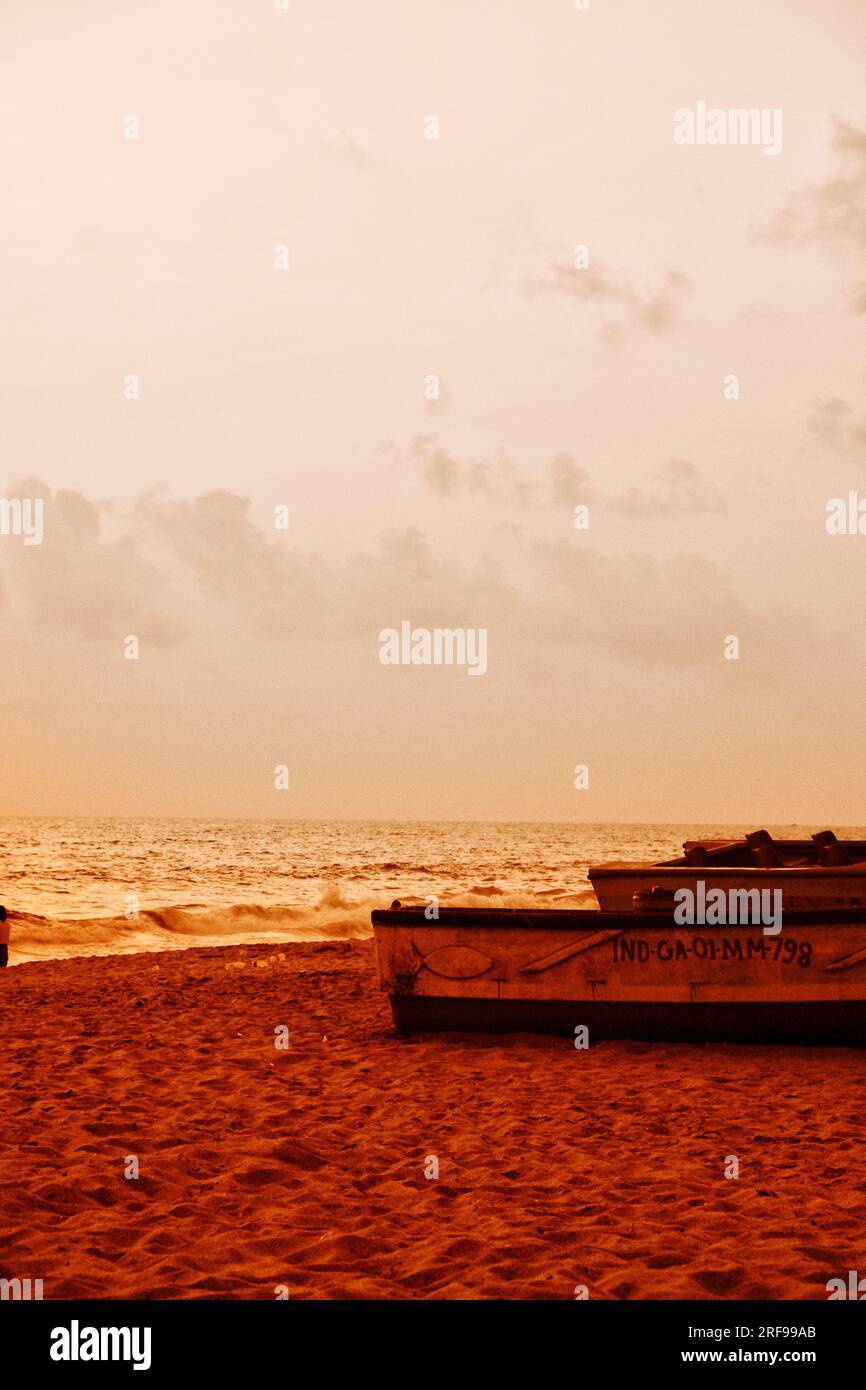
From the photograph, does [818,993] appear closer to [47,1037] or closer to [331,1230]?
[331,1230]

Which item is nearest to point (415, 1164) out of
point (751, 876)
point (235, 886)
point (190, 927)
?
point (751, 876)

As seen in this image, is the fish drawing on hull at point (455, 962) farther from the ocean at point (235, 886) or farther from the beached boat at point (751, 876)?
the ocean at point (235, 886)

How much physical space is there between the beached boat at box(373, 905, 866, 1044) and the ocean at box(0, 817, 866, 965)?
11.6 m

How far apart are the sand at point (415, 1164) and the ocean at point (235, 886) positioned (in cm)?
1166

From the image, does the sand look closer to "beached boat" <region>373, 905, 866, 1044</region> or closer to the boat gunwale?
"beached boat" <region>373, 905, 866, 1044</region>

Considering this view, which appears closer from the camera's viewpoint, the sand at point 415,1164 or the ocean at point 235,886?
the sand at point 415,1164

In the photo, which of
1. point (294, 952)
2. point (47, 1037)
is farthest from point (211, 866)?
point (47, 1037)

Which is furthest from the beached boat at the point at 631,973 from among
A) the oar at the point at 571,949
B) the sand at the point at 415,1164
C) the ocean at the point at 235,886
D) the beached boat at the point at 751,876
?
the ocean at the point at 235,886

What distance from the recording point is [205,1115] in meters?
6.83

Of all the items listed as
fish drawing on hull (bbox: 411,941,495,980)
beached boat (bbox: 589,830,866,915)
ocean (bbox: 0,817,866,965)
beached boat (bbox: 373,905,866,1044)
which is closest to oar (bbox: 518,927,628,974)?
beached boat (bbox: 373,905,866,1044)

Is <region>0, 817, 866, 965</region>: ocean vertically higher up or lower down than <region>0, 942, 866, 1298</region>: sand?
higher up

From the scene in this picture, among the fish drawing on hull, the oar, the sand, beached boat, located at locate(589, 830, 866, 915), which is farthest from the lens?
beached boat, located at locate(589, 830, 866, 915)

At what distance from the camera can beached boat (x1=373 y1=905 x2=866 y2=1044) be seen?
8.66m

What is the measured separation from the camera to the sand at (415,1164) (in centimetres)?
433
